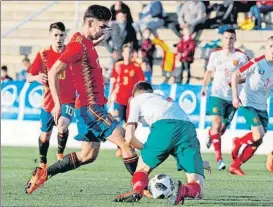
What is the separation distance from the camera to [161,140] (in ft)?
37.0

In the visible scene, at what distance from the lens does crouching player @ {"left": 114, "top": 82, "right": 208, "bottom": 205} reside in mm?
11242

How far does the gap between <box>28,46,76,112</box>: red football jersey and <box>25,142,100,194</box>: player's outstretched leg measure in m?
3.60

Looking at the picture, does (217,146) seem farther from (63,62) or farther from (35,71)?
(63,62)

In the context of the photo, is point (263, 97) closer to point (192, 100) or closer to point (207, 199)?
point (207, 199)

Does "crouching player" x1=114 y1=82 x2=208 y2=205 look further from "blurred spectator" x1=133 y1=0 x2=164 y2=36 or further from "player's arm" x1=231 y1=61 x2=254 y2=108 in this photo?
"blurred spectator" x1=133 y1=0 x2=164 y2=36

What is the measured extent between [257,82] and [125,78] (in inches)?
219

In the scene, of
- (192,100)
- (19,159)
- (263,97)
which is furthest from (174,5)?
(263,97)

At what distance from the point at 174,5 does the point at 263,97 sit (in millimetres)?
12688

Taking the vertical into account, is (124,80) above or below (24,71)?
above

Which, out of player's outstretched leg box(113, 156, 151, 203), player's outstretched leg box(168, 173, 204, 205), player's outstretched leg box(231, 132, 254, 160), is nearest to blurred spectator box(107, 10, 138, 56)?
player's outstretched leg box(231, 132, 254, 160)

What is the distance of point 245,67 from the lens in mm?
15977

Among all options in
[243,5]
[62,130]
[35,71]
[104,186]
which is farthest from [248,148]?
[243,5]

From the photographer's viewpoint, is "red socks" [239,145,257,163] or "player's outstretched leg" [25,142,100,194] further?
"red socks" [239,145,257,163]

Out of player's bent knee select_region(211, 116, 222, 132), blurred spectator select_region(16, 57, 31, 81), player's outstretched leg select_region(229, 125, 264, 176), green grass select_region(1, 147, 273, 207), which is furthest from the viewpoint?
blurred spectator select_region(16, 57, 31, 81)
